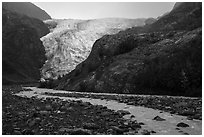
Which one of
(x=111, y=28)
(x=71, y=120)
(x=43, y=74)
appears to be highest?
(x=111, y=28)

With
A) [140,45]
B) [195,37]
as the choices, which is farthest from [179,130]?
[140,45]

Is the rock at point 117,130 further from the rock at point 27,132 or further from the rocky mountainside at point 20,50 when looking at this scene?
the rocky mountainside at point 20,50

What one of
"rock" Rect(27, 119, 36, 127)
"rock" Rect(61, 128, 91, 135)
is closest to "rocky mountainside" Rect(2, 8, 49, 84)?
"rock" Rect(27, 119, 36, 127)

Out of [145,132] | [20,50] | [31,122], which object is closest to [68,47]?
[20,50]

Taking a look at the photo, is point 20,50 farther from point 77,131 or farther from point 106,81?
point 77,131

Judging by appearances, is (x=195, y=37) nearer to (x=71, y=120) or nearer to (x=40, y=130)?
(x=71, y=120)

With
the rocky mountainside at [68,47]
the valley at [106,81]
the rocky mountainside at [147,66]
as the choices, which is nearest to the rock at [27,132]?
the valley at [106,81]
